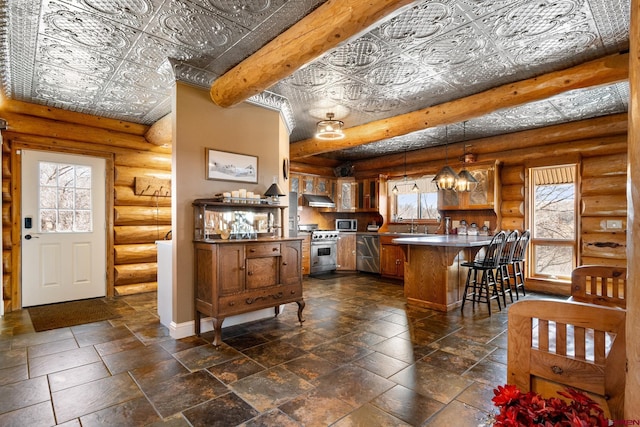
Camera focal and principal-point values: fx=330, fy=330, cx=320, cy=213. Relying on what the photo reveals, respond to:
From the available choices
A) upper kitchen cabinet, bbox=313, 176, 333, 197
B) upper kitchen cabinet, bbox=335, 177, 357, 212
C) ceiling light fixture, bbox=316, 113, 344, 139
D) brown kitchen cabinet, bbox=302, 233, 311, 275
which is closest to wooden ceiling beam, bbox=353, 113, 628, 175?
upper kitchen cabinet, bbox=335, 177, 357, 212

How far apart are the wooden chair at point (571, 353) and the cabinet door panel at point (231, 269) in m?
2.35

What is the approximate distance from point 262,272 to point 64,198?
10.9 ft

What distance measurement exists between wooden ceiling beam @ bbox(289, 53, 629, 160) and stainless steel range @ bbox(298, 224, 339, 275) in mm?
2134

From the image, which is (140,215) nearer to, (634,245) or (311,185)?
(311,185)

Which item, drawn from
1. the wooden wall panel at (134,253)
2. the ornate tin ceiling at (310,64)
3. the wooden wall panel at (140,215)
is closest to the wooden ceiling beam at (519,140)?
the ornate tin ceiling at (310,64)

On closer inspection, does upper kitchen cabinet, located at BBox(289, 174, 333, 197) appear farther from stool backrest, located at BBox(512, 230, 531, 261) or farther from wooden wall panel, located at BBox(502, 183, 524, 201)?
stool backrest, located at BBox(512, 230, 531, 261)

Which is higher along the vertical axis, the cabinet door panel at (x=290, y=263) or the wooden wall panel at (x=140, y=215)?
the wooden wall panel at (x=140, y=215)

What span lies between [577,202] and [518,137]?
1333 mm

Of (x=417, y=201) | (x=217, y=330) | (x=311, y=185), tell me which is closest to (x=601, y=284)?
(x=217, y=330)

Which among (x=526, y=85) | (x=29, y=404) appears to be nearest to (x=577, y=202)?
(x=526, y=85)

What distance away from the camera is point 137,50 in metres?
2.92

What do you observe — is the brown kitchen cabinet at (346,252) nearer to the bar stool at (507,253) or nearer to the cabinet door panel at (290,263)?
the bar stool at (507,253)

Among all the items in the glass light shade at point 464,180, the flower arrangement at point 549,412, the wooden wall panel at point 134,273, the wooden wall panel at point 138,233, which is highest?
the glass light shade at point 464,180

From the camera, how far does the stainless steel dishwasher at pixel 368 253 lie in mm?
6887
